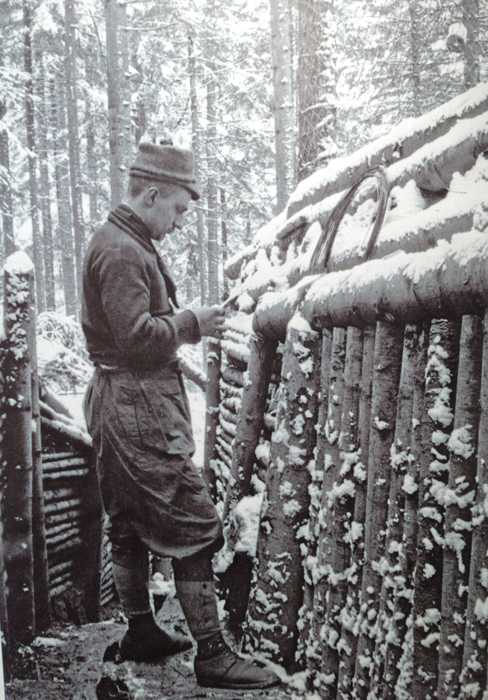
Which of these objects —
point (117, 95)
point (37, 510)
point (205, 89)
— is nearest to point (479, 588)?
point (37, 510)

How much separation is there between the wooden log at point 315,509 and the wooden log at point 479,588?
2.62ft

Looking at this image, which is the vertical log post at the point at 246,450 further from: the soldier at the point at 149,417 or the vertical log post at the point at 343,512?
the vertical log post at the point at 343,512

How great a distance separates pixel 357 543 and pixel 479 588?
0.58 m

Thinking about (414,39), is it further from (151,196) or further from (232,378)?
(232,378)

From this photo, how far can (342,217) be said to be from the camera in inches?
93.6

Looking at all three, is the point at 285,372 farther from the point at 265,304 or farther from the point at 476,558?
the point at 476,558

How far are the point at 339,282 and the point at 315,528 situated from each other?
92cm

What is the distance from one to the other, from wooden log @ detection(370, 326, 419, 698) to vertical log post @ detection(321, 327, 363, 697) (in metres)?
0.24

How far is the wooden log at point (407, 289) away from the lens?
49.1 inches

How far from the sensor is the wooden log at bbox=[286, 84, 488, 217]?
1838 millimetres

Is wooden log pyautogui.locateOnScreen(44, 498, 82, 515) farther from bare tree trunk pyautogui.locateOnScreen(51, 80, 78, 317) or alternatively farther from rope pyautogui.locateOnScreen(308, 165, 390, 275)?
rope pyautogui.locateOnScreen(308, 165, 390, 275)

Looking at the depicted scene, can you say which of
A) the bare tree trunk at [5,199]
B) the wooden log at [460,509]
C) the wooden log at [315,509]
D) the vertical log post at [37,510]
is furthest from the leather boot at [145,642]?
the bare tree trunk at [5,199]

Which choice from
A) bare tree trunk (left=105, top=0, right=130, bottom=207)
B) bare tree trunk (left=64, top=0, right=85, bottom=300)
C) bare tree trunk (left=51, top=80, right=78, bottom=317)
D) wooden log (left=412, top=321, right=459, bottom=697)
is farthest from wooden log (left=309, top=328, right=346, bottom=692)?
bare tree trunk (left=105, top=0, right=130, bottom=207)

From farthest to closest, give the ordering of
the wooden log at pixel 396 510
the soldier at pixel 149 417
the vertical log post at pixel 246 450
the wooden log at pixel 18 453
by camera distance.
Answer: the wooden log at pixel 18 453, the vertical log post at pixel 246 450, the soldier at pixel 149 417, the wooden log at pixel 396 510
